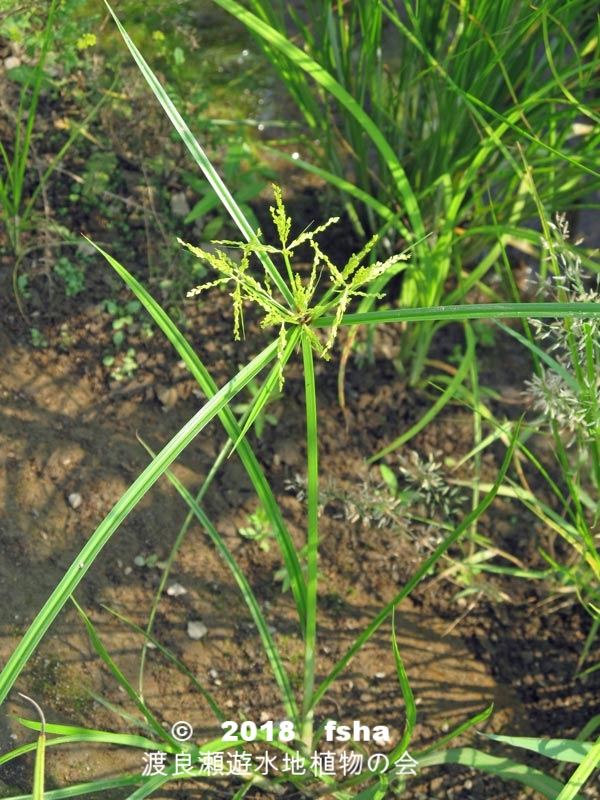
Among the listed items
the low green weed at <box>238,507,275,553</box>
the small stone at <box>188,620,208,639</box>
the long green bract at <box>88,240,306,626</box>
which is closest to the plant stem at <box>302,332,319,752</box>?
the long green bract at <box>88,240,306,626</box>

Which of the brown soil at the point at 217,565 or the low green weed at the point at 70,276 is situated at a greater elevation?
the low green weed at the point at 70,276

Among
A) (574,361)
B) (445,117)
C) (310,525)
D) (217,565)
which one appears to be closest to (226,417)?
(310,525)

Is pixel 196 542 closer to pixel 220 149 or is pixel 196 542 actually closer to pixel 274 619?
pixel 274 619

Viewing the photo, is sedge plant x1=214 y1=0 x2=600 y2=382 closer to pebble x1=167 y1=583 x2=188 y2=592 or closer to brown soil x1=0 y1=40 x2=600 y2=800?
brown soil x1=0 y1=40 x2=600 y2=800

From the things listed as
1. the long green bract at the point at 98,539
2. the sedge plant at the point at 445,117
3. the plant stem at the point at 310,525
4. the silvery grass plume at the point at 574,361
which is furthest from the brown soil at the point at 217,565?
the long green bract at the point at 98,539

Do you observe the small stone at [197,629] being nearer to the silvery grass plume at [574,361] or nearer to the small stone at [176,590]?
the small stone at [176,590]

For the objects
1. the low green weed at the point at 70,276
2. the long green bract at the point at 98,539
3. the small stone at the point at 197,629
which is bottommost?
the small stone at the point at 197,629

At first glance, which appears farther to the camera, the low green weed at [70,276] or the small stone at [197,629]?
the low green weed at [70,276]
